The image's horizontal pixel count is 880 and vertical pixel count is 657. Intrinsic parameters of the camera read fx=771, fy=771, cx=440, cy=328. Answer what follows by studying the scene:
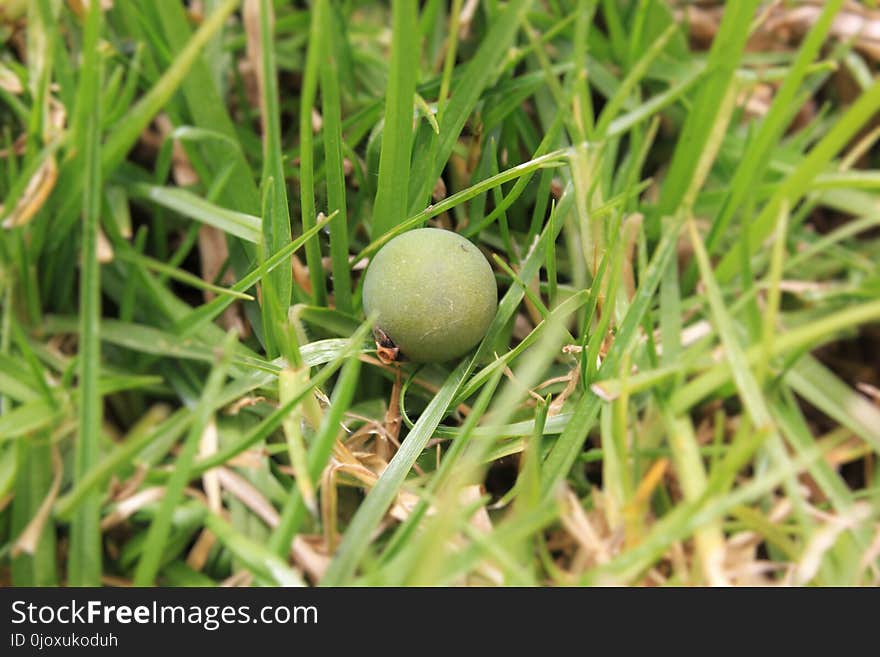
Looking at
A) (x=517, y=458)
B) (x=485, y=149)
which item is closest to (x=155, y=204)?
(x=485, y=149)

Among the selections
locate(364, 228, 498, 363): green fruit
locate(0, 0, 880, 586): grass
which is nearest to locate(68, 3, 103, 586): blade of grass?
locate(0, 0, 880, 586): grass

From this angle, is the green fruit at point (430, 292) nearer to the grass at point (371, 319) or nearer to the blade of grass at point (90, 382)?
the grass at point (371, 319)

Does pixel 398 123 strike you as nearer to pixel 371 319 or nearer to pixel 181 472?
pixel 371 319

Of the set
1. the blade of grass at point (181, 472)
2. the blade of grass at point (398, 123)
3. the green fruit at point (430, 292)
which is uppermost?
the blade of grass at point (398, 123)

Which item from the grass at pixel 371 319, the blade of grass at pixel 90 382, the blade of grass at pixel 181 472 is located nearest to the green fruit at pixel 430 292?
the grass at pixel 371 319

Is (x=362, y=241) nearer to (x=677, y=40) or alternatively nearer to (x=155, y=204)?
(x=155, y=204)
